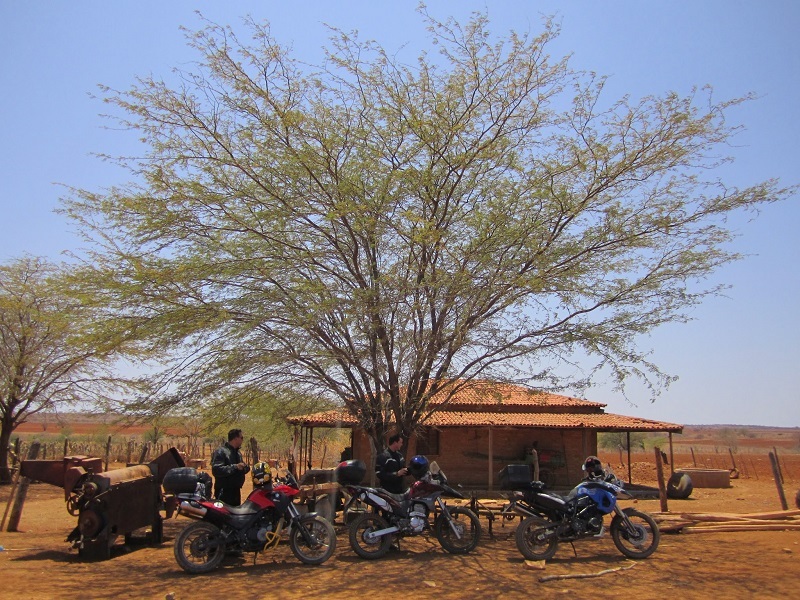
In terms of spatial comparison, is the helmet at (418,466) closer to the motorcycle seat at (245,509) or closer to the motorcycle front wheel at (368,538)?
the motorcycle front wheel at (368,538)

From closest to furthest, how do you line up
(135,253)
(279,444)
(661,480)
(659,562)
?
1. (659,562)
2. (135,253)
3. (661,480)
4. (279,444)

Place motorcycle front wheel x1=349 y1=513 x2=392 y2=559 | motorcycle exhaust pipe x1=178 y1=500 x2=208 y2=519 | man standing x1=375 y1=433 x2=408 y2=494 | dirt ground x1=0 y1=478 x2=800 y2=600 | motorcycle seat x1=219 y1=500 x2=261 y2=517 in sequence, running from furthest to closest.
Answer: man standing x1=375 y1=433 x2=408 y2=494 → motorcycle front wheel x1=349 y1=513 x2=392 y2=559 → motorcycle seat x1=219 y1=500 x2=261 y2=517 → motorcycle exhaust pipe x1=178 y1=500 x2=208 y2=519 → dirt ground x1=0 y1=478 x2=800 y2=600

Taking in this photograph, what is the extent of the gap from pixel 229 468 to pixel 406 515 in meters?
2.47

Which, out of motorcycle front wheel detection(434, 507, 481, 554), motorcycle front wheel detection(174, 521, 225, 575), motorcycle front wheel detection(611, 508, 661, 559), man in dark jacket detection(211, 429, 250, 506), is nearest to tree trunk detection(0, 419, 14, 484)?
man in dark jacket detection(211, 429, 250, 506)

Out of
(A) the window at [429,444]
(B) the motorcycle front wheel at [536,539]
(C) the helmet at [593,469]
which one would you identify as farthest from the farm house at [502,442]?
(B) the motorcycle front wheel at [536,539]

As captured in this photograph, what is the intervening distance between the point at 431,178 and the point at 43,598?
766 centimetres

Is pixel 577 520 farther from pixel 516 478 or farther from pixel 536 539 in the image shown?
pixel 516 478

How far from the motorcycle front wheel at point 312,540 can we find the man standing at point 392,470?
48.1 inches

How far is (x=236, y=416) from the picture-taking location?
481 inches

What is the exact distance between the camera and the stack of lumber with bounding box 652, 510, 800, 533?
11945 millimetres

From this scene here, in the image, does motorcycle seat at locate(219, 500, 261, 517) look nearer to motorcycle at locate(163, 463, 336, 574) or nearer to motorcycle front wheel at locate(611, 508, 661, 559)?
motorcycle at locate(163, 463, 336, 574)

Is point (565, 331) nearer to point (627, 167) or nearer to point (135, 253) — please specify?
point (627, 167)

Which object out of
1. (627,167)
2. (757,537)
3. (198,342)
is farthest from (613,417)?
(198,342)

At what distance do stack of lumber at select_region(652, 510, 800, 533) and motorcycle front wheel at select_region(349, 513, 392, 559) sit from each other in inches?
218
